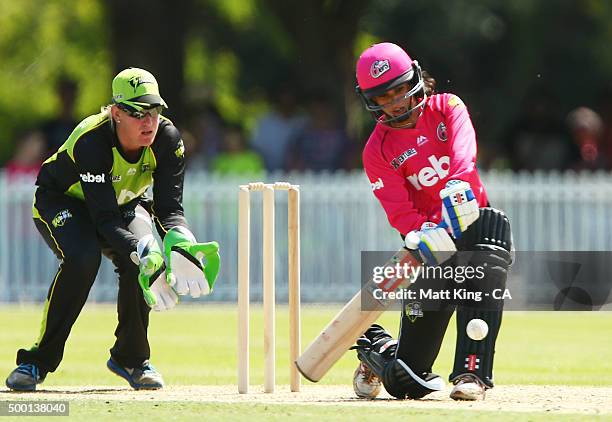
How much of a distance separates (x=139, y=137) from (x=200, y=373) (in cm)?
194

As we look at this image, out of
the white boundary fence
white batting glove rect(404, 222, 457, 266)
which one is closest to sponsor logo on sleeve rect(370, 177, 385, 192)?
white batting glove rect(404, 222, 457, 266)

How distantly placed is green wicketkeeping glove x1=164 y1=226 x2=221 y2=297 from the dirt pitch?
1.84ft

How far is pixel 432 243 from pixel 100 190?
183 cm

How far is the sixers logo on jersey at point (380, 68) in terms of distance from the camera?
6914 mm

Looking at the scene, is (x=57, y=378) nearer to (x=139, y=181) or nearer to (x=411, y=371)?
(x=139, y=181)

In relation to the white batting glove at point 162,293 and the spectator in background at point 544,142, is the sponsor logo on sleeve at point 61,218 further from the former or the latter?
the spectator in background at point 544,142

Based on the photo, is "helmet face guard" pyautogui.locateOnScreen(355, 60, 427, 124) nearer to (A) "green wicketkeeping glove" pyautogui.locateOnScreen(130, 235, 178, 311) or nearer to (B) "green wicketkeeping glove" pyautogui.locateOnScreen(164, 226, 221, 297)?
(B) "green wicketkeeping glove" pyautogui.locateOnScreen(164, 226, 221, 297)

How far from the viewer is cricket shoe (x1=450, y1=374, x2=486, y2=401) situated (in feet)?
22.0

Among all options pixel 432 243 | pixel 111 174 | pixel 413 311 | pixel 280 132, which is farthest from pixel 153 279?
pixel 280 132

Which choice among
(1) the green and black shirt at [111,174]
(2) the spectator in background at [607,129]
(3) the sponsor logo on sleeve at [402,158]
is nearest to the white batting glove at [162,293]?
(1) the green and black shirt at [111,174]

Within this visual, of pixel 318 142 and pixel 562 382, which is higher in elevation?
pixel 318 142

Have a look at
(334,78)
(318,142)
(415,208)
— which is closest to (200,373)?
(415,208)

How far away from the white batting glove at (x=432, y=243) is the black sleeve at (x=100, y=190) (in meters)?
1.53

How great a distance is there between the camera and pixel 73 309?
24.7ft
